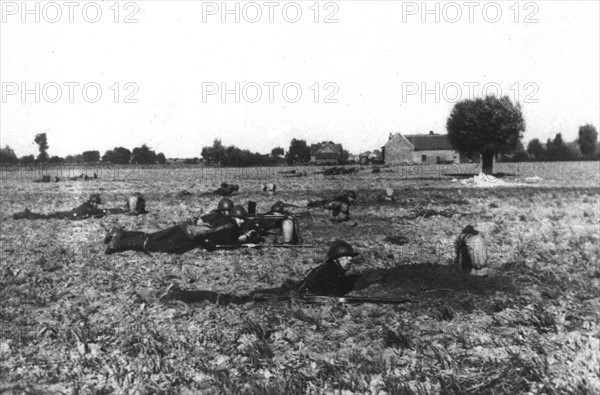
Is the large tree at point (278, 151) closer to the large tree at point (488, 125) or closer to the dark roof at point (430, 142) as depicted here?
the dark roof at point (430, 142)

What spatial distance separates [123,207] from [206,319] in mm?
18492

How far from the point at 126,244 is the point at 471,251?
29.1 feet

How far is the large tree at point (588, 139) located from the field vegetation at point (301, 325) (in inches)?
4327

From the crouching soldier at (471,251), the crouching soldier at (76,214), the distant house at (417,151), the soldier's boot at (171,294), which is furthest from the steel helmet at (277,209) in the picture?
the distant house at (417,151)

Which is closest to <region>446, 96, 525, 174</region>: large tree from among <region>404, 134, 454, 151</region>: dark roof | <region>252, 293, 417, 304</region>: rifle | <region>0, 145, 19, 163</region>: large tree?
<region>252, 293, 417, 304</region>: rifle

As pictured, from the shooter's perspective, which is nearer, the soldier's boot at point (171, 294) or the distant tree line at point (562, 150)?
the soldier's boot at point (171, 294)

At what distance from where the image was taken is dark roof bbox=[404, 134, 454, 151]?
323 ft

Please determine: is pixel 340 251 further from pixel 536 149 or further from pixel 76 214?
pixel 536 149

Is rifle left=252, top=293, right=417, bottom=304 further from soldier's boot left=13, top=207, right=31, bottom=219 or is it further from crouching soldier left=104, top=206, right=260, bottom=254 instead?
soldier's boot left=13, top=207, right=31, bottom=219

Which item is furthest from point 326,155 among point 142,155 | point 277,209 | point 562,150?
point 277,209

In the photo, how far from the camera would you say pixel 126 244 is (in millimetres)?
14188

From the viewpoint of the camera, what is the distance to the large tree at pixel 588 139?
365 ft

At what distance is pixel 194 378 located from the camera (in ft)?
21.7

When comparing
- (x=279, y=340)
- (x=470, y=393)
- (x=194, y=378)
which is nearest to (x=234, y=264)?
(x=279, y=340)
